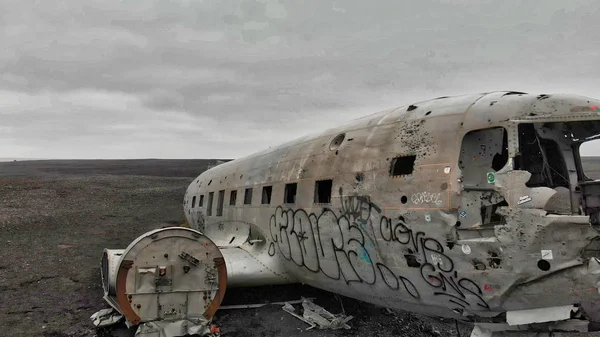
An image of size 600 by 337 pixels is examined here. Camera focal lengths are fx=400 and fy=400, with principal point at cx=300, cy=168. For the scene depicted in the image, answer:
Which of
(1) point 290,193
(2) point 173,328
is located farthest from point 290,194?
(2) point 173,328

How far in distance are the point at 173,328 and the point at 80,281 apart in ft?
25.8

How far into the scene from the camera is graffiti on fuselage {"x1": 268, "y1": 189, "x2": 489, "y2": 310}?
6617mm

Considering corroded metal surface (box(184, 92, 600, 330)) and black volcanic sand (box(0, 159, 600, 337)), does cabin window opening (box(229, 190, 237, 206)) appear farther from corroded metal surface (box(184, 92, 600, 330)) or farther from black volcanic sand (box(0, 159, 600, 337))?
corroded metal surface (box(184, 92, 600, 330))

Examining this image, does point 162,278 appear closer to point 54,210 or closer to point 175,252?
point 175,252

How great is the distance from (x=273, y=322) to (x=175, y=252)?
3371mm

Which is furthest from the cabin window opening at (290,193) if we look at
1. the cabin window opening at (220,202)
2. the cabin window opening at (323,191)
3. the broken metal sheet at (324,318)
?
the cabin window opening at (220,202)

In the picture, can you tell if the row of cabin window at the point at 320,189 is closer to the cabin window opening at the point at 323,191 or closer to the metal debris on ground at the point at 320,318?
the cabin window opening at the point at 323,191

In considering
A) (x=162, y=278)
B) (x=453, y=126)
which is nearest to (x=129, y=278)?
(x=162, y=278)

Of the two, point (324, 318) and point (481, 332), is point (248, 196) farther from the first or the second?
point (481, 332)

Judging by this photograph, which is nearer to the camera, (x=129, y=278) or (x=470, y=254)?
(x=470, y=254)

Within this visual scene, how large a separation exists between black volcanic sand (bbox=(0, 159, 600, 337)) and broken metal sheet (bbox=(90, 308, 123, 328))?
0.76ft

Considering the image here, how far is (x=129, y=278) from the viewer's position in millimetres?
8797

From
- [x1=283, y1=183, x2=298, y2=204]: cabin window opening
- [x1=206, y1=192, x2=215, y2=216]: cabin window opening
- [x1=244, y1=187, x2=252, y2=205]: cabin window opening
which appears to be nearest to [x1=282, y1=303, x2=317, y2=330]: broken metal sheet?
[x1=283, y1=183, x2=298, y2=204]: cabin window opening

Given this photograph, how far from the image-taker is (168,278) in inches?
356
